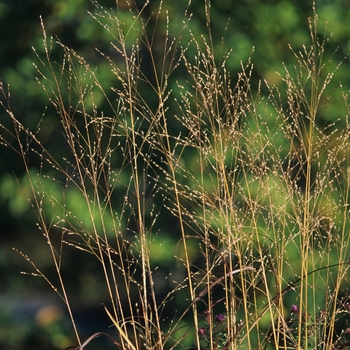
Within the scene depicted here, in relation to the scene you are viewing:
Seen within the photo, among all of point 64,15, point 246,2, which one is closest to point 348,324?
point 246,2

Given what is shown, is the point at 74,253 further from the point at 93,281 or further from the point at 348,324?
the point at 348,324

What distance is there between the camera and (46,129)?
4.52m

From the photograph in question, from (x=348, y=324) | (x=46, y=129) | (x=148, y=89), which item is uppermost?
(x=148, y=89)

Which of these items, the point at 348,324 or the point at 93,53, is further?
the point at 93,53

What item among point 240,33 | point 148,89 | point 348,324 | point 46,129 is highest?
point 240,33

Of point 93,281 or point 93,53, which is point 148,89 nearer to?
point 93,53

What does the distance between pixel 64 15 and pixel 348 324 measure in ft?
7.13

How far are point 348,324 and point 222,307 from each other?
64 cm

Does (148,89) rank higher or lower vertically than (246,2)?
lower

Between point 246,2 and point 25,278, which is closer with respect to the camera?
point 246,2

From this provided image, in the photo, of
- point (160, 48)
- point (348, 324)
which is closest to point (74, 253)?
point (160, 48)

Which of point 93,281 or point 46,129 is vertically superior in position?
point 46,129

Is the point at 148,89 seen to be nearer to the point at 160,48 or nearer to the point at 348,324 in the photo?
the point at 160,48

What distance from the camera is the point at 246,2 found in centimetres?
437
